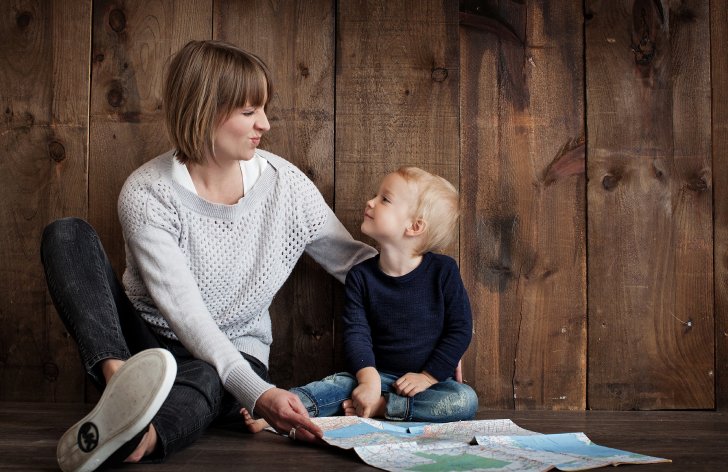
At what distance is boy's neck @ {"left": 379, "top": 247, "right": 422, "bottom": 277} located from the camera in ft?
5.37

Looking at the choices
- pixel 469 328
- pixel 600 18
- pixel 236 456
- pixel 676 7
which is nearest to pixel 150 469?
pixel 236 456

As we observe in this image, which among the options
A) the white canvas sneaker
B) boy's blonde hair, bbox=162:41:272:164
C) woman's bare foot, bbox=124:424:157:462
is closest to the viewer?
the white canvas sneaker

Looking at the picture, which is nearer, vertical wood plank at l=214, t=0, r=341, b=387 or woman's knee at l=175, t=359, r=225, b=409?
woman's knee at l=175, t=359, r=225, b=409

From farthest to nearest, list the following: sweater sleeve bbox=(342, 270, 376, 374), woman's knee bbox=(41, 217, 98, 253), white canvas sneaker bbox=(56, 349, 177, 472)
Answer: sweater sleeve bbox=(342, 270, 376, 374), woman's knee bbox=(41, 217, 98, 253), white canvas sneaker bbox=(56, 349, 177, 472)

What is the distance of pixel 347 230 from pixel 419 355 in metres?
0.35

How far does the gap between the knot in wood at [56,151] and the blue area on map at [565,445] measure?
4.04 feet

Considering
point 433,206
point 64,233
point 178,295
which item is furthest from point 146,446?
point 433,206

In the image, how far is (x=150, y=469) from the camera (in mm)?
1096

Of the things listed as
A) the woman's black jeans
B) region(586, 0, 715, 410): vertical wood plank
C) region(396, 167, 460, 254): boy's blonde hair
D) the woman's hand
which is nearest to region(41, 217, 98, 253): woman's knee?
the woman's black jeans

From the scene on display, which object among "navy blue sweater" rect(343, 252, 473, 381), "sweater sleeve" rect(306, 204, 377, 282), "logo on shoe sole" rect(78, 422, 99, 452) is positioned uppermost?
"sweater sleeve" rect(306, 204, 377, 282)

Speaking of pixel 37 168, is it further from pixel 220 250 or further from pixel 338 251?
A: pixel 338 251

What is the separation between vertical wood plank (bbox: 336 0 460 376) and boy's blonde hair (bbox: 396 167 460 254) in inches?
A: 4.5

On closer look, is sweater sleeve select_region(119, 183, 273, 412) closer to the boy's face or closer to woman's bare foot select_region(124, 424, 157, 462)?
woman's bare foot select_region(124, 424, 157, 462)

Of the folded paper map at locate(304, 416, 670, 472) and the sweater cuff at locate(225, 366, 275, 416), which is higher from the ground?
the sweater cuff at locate(225, 366, 275, 416)
